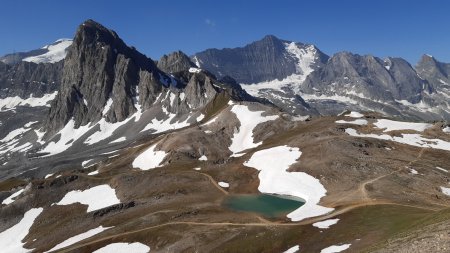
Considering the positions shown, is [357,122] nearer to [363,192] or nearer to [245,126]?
[245,126]

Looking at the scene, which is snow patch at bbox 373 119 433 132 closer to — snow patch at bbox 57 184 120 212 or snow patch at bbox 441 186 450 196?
snow patch at bbox 441 186 450 196

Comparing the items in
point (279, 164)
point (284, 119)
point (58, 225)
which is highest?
point (284, 119)

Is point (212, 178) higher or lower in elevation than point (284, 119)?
lower

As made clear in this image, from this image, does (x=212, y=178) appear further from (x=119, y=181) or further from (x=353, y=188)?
(x=353, y=188)

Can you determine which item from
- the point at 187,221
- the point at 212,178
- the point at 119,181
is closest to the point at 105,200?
the point at 119,181

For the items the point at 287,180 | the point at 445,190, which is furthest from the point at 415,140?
the point at 287,180

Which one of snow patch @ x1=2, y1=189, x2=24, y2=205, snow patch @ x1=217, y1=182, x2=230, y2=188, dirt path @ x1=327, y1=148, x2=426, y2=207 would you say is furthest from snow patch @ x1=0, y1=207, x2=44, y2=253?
dirt path @ x1=327, y1=148, x2=426, y2=207

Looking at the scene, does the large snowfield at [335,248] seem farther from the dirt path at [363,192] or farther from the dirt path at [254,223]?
the dirt path at [363,192]
